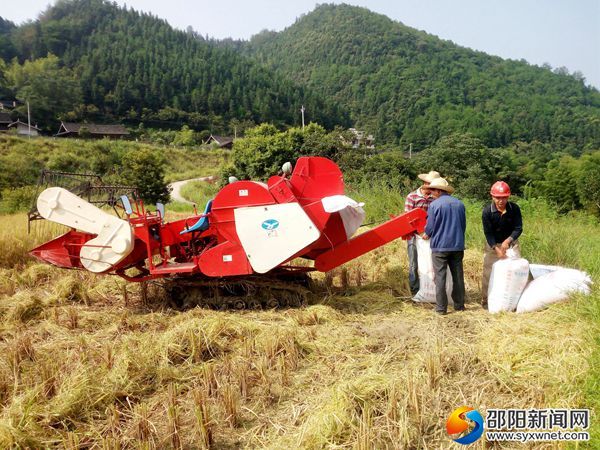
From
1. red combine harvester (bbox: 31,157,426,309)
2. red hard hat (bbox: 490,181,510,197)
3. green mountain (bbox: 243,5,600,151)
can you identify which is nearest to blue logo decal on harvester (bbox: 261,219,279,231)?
red combine harvester (bbox: 31,157,426,309)

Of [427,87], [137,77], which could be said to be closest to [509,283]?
[137,77]

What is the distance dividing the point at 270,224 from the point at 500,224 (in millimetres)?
2543

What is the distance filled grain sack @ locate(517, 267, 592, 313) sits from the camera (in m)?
4.31

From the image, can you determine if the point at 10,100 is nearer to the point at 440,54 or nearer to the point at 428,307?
the point at 428,307

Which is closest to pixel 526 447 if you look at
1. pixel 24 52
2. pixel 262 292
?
pixel 262 292

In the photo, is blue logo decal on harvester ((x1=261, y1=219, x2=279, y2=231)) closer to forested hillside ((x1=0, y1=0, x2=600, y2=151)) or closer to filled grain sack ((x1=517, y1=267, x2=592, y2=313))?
filled grain sack ((x1=517, y1=267, x2=592, y2=313))

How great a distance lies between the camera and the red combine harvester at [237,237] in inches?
188

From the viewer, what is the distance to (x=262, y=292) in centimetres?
529

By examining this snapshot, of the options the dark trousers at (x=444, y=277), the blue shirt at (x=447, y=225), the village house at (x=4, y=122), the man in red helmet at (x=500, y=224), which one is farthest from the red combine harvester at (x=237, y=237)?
the village house at (x=4, y=122)

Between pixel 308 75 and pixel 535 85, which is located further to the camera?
pixel 308 75

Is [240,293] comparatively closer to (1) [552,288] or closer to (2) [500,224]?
(2) [500,224]

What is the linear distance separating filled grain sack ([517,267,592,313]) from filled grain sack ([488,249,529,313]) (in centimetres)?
7

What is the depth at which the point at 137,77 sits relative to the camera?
8744cm

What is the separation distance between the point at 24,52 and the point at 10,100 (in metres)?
44.2
